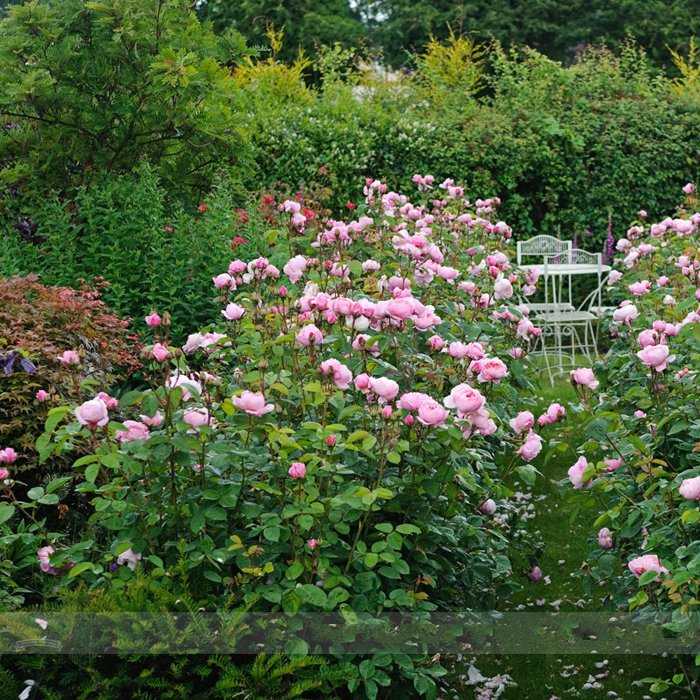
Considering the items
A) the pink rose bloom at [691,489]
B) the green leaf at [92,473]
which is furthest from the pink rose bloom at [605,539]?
the green leaf at [92,473]

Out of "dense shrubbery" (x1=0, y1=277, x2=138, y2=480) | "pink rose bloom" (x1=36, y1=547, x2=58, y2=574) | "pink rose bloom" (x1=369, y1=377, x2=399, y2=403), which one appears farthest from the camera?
"dense shrubbery" (x1=0, y1=277, x2=138, y2=480)

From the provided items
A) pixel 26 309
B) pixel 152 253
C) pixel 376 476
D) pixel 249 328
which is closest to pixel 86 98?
pixel 152 253

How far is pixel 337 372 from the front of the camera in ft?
7.88

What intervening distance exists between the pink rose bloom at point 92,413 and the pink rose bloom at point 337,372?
58cm

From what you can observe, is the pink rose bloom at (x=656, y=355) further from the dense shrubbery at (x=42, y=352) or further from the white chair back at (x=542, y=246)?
the white chair back at (x=542, y=246)

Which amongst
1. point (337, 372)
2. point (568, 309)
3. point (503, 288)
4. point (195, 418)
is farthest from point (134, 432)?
point (568, 309)

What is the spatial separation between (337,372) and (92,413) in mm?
663

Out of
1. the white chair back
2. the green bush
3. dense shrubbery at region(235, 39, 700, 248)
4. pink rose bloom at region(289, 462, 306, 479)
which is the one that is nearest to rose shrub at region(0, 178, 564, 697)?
pink rose bloom at region(289, 462, 306, 479)

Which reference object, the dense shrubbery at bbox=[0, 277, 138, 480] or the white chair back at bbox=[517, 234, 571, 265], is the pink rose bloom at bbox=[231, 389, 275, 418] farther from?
the white chair back at bbox=[517, 234, 571, 265]

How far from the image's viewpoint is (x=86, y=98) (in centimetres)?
539

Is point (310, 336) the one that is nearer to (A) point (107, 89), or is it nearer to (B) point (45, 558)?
(B) point (45, 558)

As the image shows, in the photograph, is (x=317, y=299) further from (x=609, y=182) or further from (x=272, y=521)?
(x=609, y=182)

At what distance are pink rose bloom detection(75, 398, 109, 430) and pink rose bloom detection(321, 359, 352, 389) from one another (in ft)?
1.89

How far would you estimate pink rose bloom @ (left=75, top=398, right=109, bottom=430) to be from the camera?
205 centimetres
